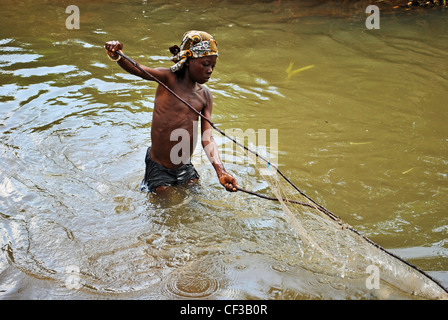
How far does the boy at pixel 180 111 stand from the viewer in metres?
3.44

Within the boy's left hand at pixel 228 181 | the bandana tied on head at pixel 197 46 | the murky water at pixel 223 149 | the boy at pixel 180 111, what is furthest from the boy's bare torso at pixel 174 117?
the boy's left hand at pixel 228 181

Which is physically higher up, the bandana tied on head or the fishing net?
the bandana tied on head

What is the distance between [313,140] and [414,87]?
2.35 m

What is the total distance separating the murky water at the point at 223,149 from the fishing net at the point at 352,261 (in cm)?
13

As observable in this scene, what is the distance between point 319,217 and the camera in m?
3.82

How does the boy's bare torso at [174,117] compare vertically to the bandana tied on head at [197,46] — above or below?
below

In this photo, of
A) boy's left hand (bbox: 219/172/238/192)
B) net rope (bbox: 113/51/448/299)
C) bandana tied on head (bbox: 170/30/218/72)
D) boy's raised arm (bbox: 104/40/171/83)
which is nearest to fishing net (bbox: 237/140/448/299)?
net rope (bbox: 113/51/448/299)

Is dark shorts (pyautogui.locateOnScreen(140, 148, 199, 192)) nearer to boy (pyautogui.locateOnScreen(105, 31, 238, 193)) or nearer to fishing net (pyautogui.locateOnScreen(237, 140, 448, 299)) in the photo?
boy (pyautogui.locateOnScreen(105, 31, 238, 193))

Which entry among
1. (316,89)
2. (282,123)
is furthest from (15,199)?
(316,89)

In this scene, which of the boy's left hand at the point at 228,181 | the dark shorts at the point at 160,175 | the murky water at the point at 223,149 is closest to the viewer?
the murky water at the point at 223,149

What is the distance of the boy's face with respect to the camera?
11.4 ft

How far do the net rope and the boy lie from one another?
305 millimetres

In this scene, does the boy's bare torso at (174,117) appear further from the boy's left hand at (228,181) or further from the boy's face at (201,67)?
the boy's left hand at (228,181)
